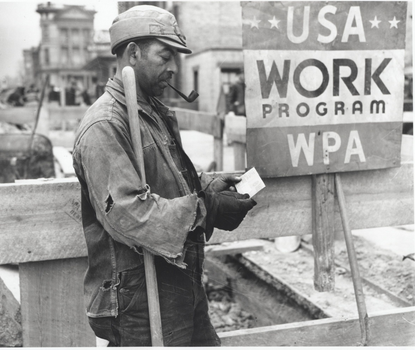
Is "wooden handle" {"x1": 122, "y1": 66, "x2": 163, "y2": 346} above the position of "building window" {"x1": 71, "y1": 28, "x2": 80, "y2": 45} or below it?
below

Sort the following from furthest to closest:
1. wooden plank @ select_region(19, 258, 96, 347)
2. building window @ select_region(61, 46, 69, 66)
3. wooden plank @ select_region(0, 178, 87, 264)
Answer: building window @ select_region(61, 46, 69, 66), wooden plank @ select_region(19, 258, 96, 347), wooden plank @ select_region(0, 178, 87, 264)

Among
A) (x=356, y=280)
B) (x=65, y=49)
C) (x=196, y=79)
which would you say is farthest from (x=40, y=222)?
(x=65, y=49)

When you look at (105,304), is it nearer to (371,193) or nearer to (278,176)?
(278,176)

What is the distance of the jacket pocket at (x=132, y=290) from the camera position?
7.17 ft

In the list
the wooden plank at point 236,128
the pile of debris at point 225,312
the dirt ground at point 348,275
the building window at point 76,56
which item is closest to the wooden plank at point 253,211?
the dirt ground at point 348,275

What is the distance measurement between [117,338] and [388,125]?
2.06 meters

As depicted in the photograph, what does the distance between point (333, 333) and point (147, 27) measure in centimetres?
206

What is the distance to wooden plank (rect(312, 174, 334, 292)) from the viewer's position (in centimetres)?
330

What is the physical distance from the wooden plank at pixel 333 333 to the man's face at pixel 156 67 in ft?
4.91

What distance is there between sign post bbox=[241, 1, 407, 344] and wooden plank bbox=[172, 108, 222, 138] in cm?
357

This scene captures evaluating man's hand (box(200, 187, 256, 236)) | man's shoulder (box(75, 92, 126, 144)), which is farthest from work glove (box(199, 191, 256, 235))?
man's shoulder (box(75, 92, 126, 144))

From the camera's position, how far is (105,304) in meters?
2.20

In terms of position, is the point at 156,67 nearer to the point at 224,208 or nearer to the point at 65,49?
the point at 224,208

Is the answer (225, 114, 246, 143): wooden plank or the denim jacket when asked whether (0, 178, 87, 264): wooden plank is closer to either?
the denim jacket
